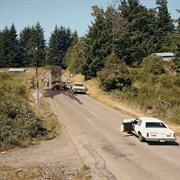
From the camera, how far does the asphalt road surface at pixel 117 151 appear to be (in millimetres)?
10981

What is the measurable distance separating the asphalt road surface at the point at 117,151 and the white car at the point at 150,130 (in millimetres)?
466

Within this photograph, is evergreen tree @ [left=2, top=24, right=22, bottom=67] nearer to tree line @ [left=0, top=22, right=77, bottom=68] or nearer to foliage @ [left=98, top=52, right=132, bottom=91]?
tree line @ [left=0, top=22, right=77, bottom=68]

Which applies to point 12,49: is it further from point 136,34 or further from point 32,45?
point 136,34

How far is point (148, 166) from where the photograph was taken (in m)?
11.8

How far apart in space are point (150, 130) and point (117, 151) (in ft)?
9.72

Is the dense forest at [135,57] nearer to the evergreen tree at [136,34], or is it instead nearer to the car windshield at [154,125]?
the evergreen tree at [136,34]

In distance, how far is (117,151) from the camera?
14.4 m

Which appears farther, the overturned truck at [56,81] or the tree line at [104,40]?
the tree line at [104,40]

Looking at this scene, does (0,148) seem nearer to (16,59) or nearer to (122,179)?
(122,179)

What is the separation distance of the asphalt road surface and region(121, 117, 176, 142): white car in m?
0.47

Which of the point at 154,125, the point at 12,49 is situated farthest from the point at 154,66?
the point at 12,49

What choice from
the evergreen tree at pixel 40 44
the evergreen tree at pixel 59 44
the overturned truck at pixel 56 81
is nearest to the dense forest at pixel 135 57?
the overturned truck at pixel 56 81

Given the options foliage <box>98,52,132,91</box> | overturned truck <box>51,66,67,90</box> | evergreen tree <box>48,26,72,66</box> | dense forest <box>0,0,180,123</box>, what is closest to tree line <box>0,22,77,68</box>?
evergreen tree <box>48,26,72,66</box>

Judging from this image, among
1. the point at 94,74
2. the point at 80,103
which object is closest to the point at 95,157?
the point at 80,103
